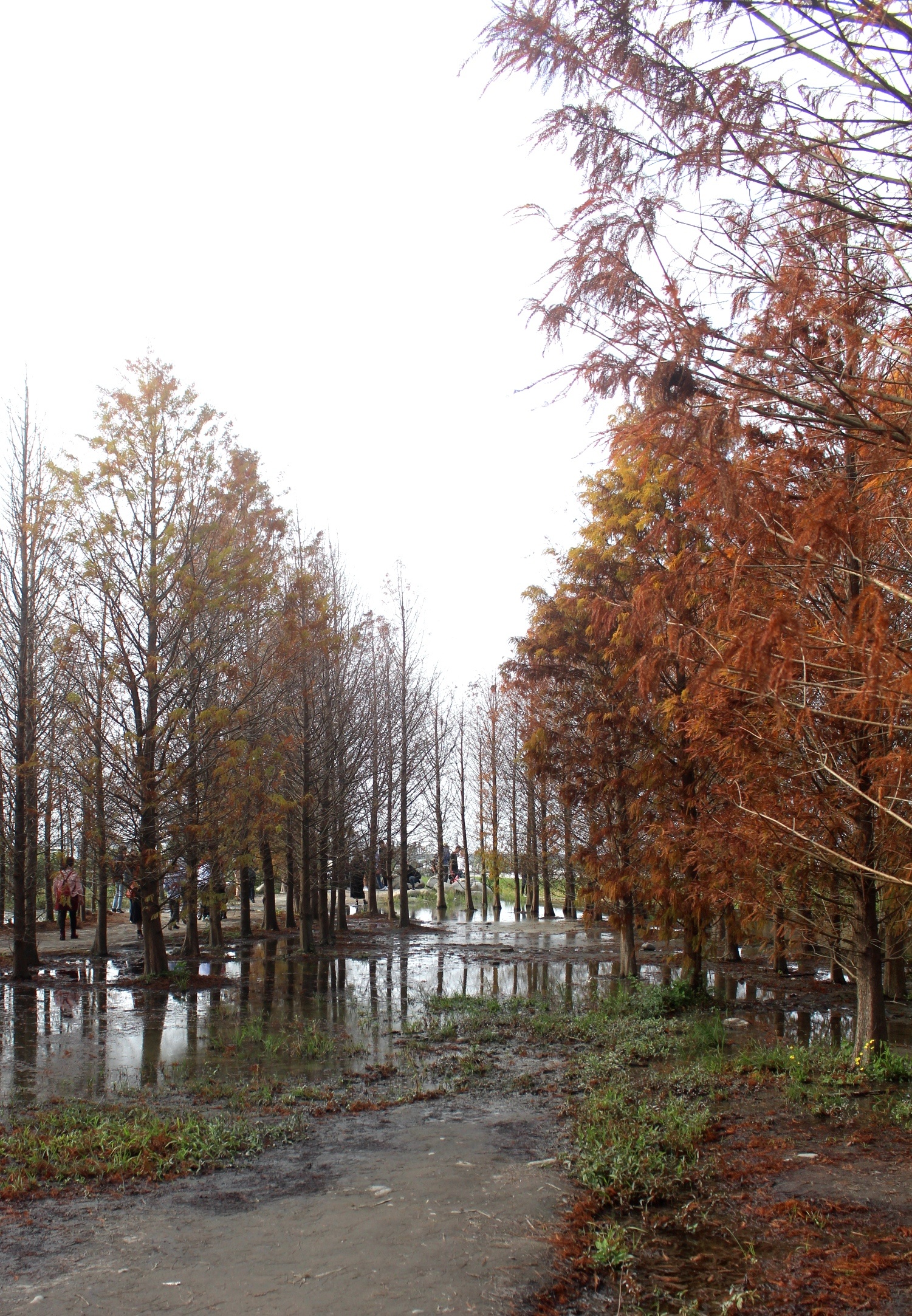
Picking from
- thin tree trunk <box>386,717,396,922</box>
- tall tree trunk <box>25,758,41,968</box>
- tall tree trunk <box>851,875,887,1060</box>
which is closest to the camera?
tall tree trunk <box>851,875,887,1060</box>

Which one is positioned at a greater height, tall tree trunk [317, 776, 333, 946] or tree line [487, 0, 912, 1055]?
tree line [487, 0, 912, 1055]

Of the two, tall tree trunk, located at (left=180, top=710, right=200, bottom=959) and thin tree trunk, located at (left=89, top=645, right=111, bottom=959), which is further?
tall tree trunk, located at (left=180, top=710, right=200, bottom=959)

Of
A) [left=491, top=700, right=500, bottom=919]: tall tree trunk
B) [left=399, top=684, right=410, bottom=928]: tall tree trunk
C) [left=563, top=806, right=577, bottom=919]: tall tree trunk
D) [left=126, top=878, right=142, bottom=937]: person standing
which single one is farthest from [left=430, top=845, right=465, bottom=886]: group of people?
[left=126, top=878, right=142, bottom=937]: person standing

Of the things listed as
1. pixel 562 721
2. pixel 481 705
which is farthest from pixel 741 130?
pixel 481 705

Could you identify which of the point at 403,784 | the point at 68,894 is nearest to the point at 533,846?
the point at 403,784

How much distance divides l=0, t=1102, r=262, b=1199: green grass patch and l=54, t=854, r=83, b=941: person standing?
15703 mm

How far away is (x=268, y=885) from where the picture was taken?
24.0 metres

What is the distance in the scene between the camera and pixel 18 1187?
15.9ft

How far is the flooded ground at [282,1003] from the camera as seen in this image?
8531mm

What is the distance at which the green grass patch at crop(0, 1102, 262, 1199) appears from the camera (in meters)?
5.12

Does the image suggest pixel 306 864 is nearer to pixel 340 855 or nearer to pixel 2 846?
pixel 340 855

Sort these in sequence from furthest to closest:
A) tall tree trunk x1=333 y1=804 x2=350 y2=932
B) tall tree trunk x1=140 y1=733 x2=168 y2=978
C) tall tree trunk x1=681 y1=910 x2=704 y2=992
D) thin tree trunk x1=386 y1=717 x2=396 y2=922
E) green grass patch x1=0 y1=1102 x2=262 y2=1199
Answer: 1. thin tree trunk x1=386 y1=717 x2=396 y2=922
2. tall tree trunk x1=333 y1=804 x2=350 y2=932
3. tall tree trunk x1=140 y1=733 x2=168 y2=978
4. tall tree trunk x1=681 y1=910 x2=704 y2=992
5. green grass patch x1=0 y1=1102 x2=262 y2=1199

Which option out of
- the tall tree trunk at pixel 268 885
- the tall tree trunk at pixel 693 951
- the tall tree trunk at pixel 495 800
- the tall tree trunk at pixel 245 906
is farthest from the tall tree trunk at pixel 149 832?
the tall tree trunk at pixel 495 800

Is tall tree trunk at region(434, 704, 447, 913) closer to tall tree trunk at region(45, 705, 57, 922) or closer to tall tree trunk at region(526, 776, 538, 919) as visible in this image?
tall tree trunk at region(526, 776, 538, 919)
